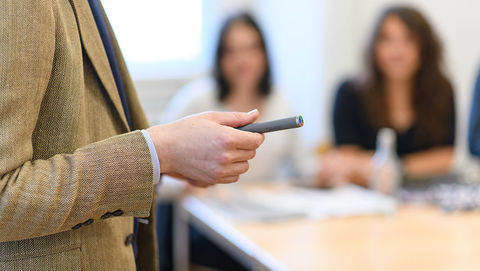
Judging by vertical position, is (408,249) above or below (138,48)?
below

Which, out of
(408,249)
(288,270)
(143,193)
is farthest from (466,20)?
(143,193)

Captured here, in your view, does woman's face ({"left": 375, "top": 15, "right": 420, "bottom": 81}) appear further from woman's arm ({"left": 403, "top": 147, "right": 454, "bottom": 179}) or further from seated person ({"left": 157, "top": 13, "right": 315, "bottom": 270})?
seated person ({"left": 157, "top": 13, "right": 315, "bottom": 270})

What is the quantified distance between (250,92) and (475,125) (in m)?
1.05

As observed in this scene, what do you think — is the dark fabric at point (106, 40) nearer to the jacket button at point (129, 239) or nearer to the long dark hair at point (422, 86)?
the jacket button at point (129, 239)

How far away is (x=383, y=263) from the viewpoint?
139 centimetres

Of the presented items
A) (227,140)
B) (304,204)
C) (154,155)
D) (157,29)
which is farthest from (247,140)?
(157,29)

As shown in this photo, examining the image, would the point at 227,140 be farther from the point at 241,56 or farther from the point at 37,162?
the point at 241,56

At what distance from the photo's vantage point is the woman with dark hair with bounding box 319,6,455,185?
2.65 metres

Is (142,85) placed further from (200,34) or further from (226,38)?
(226,38)

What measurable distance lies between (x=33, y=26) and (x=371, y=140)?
7.17ft

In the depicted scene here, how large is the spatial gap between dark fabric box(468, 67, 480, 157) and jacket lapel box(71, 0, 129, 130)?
2.00 m

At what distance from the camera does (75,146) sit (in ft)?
2.68

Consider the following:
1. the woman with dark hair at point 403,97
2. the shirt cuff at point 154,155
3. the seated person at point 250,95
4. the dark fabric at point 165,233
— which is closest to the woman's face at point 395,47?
the woman with dark hair at point 403,97

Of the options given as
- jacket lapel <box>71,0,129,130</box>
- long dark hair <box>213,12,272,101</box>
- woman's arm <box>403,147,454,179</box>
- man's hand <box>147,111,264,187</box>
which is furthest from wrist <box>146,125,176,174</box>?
long dark hair <box>213,12,272,101</box>
